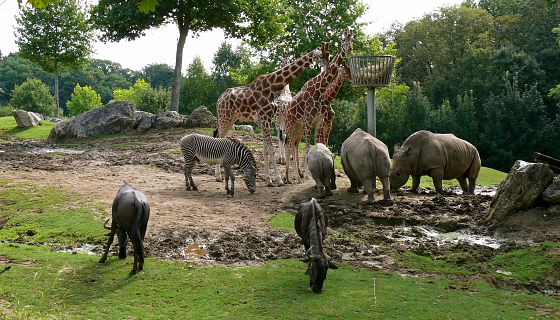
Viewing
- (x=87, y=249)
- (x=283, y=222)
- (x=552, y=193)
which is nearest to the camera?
(x=87, y=249)

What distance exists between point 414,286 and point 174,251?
3.83m

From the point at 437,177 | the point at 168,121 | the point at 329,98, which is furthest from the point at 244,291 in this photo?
the point at 168,121

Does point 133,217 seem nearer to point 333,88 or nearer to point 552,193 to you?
point 552,193

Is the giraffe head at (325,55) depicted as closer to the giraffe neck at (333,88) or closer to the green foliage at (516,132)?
the giraffe neck at (333,88)

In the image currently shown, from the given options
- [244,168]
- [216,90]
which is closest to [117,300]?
[244,168]

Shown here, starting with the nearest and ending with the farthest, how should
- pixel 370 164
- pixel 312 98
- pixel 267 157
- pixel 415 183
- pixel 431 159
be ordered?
pixel 370 164
pixel 431 159
pixel 415 183
pixel 312 98
pixel 267 157

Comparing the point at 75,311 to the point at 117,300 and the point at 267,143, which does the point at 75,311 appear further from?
the point at 267,143

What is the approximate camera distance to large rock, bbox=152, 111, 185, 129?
27.8 metres

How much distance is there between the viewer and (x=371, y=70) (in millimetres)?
14320

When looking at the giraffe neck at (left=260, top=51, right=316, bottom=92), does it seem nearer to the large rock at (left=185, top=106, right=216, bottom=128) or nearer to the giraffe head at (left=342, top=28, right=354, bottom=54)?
the giraffe head at (left=342, top=28, right=354, bottom=54)

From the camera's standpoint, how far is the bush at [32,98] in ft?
217

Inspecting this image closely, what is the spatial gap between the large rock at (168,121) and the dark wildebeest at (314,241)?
19.8 meters

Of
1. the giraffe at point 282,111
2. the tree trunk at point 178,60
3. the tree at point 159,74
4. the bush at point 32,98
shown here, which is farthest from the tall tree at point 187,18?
the tree at point 159,74

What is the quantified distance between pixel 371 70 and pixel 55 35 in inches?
1202
